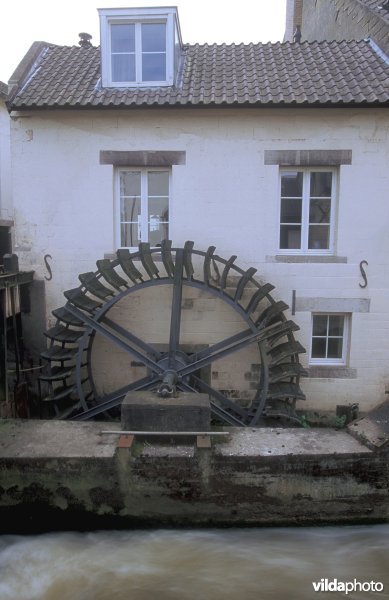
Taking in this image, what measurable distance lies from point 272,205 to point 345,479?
12.7 ft

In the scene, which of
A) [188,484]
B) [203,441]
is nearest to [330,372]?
[203,441]

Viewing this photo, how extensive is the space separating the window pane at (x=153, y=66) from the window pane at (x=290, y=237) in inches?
119

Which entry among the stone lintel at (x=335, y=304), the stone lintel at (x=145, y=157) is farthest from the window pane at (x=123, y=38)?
the stone lintel at (x=335, y=304)

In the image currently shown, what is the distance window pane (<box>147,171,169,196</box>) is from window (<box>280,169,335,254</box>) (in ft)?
5.83

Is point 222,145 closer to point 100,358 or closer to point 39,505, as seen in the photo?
point 100,358

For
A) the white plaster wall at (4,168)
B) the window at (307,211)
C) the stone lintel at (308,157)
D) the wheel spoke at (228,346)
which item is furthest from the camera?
the white plaster wall at (4,168)

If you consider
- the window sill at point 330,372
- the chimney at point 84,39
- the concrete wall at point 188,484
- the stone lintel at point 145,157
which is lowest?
the concrete wall at point 188,484

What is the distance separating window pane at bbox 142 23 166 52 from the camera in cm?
716

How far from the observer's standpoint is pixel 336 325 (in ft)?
23.9

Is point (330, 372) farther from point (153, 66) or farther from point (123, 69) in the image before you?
point (123, 69)

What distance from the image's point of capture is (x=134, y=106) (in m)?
6.62

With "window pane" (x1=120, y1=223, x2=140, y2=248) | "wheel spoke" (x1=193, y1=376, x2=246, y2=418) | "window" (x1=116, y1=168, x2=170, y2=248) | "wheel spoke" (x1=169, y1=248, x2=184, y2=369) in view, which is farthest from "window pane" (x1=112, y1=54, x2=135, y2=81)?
"wheel spoke" (x1=193, y1=376, x2=246, y2=418)

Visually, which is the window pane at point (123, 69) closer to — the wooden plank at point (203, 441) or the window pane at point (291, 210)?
the window pane at point (291, 210)
